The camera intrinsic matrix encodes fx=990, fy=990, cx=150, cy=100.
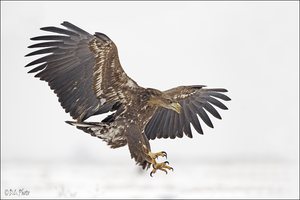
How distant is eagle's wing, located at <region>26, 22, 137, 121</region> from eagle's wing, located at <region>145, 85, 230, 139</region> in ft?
3.26

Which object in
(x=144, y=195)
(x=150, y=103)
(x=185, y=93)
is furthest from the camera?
(x=144, y=195)

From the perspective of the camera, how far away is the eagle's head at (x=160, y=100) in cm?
916

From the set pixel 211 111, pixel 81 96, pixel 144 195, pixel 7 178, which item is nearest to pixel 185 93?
pixel 211 111

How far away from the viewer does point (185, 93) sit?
10.1 meters

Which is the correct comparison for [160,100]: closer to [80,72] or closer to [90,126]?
[90,126]

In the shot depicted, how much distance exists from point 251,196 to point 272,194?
1.03 feet

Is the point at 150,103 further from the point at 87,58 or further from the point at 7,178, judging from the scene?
the point at 7,178

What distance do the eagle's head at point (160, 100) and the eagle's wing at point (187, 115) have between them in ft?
3.15

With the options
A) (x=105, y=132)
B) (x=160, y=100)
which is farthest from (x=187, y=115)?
(x=105, y=132)

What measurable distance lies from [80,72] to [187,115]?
1.54m

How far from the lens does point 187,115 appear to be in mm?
10414

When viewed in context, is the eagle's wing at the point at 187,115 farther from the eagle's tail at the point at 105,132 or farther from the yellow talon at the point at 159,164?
the yellow talon at the point at 159,164
